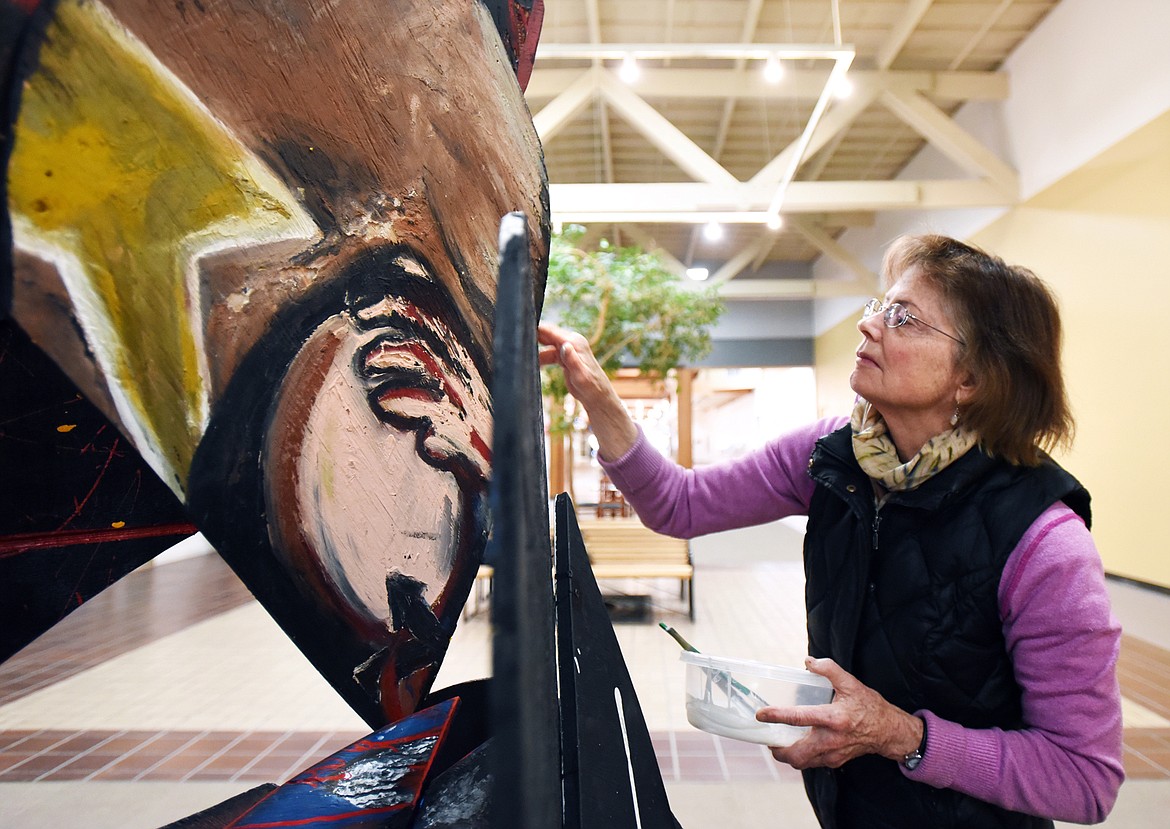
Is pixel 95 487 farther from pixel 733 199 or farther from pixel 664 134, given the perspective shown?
pixel 664 134

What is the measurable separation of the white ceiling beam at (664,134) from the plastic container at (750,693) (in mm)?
4762

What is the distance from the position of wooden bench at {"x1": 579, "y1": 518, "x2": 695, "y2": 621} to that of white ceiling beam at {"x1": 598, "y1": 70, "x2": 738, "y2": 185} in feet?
8.75

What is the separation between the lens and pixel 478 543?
0.65 metres

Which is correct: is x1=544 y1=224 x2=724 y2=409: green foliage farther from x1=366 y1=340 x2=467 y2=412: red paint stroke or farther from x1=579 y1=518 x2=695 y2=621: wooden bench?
x1=366 y1=340 x2=467 y2=412: red paint stroke

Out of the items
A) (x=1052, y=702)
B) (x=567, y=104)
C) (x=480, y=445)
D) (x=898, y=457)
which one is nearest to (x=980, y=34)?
(x=567, y=104)

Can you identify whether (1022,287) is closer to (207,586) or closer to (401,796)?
(401,796)

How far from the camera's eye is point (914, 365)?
1033 millimetres

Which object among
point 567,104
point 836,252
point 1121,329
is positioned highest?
point 567,104

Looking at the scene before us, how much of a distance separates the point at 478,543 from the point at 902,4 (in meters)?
5.96

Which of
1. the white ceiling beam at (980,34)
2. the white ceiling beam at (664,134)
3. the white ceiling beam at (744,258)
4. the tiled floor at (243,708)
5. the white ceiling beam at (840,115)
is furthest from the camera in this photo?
the white ceiling beam at (744,258)

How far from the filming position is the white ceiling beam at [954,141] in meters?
5.62

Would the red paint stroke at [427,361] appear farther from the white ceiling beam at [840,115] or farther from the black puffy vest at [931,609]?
the white ceiling beam at [840,115]

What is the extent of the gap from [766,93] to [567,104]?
5.90ft

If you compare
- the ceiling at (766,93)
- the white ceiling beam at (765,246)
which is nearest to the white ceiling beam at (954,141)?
the ceiling at (766,93)
